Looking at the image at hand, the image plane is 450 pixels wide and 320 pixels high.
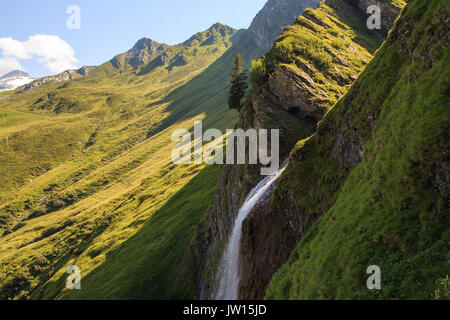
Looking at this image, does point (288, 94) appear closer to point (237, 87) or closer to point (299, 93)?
point (299, 93)

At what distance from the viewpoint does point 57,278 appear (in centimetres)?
8675

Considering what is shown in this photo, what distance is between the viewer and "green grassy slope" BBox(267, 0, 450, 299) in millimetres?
13680

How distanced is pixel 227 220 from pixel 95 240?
238 ft

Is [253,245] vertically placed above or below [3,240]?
above

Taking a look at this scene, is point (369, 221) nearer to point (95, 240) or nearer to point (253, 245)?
point (253, 245)

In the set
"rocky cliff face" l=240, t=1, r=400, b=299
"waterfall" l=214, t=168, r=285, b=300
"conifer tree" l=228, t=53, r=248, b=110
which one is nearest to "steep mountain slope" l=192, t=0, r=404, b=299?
"rocky cliff face" l=240, t=1, r=400, b=299

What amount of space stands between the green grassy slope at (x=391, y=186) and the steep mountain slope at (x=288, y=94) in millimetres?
16734

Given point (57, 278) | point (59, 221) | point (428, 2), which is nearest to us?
point (428, 2)

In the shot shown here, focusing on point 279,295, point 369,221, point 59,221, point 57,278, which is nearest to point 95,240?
point 57,278

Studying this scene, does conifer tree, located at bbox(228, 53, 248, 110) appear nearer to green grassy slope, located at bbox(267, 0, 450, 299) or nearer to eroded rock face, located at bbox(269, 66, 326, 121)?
eroded rock face, located at bbox(269, 66, 326, 121)

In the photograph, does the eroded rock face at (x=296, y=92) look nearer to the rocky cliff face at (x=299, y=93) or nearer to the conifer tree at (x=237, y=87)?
the rocky cliff face at (x=299, y=93)

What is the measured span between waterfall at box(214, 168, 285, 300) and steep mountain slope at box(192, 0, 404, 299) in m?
3.23

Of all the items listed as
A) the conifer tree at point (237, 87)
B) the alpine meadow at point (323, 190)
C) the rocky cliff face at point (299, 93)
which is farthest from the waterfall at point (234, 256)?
the conifer tree at point (237, 87)

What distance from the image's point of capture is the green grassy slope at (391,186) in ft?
44.9
